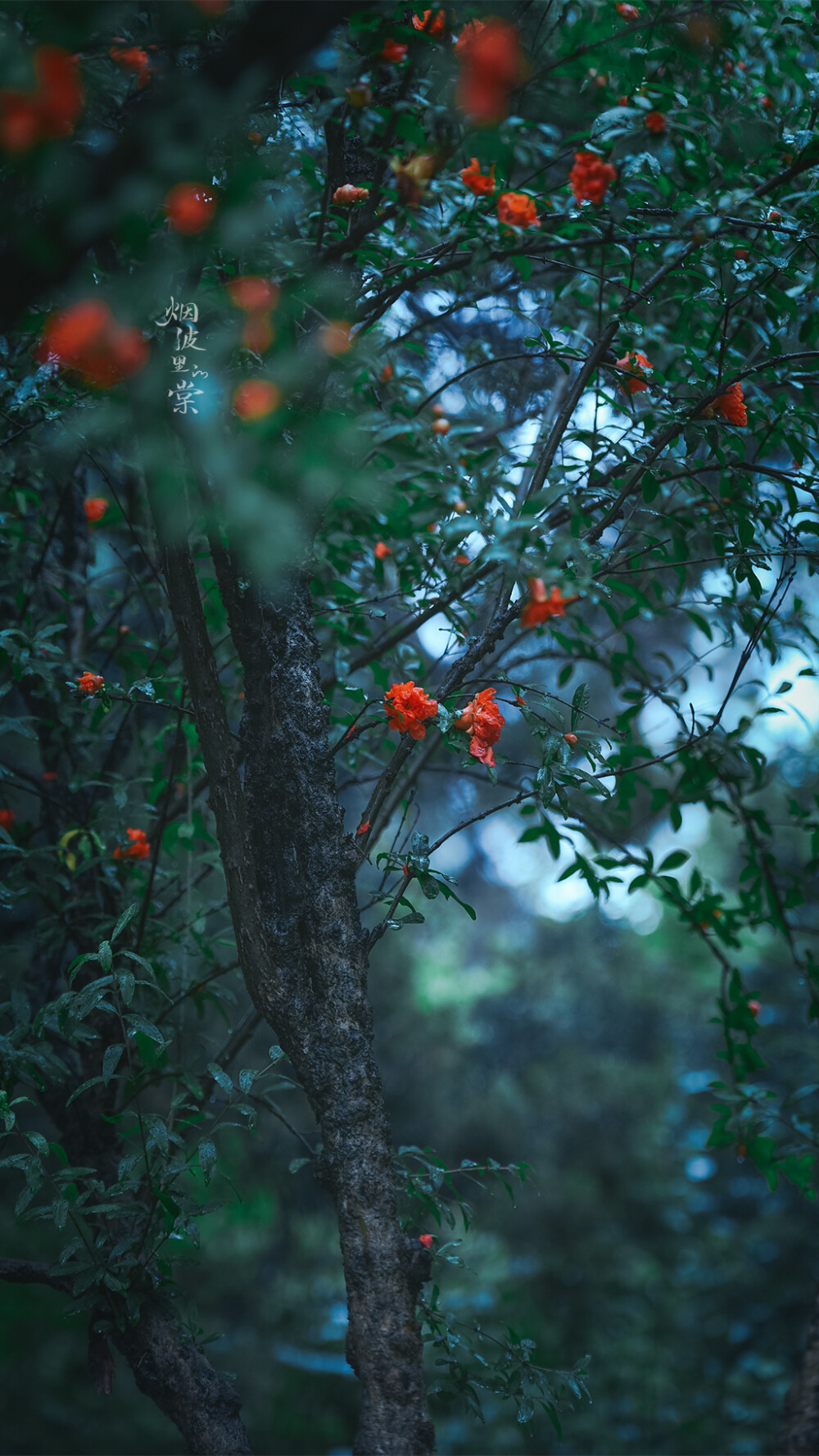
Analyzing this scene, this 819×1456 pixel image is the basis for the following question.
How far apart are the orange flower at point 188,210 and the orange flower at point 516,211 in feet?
0.94

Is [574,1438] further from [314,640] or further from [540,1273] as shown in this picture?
[314,640]

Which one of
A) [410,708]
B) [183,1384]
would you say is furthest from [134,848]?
[183,1384]

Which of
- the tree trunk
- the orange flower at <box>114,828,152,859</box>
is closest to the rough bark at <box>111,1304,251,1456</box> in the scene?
the tree trunk

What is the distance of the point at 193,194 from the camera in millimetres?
826

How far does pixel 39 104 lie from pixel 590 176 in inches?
22.2

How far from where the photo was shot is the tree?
828 mm

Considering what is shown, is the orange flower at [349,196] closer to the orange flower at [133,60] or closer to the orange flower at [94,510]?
the orange flower at [133,60]

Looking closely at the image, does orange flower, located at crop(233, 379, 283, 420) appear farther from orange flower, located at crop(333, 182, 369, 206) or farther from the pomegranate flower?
the pomegranate flower

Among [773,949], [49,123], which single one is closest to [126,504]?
[49,123]

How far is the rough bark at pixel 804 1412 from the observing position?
1.10 meters

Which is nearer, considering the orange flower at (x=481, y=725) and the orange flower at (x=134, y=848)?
the orange flower at (x=481, y=725)

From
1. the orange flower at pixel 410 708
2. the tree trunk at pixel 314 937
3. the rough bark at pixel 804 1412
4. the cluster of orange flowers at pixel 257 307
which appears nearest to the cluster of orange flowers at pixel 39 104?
the cluster of orange flowers at pixel 257 307

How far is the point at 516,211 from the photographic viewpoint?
903 mm

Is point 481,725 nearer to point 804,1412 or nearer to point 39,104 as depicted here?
point 39,104
